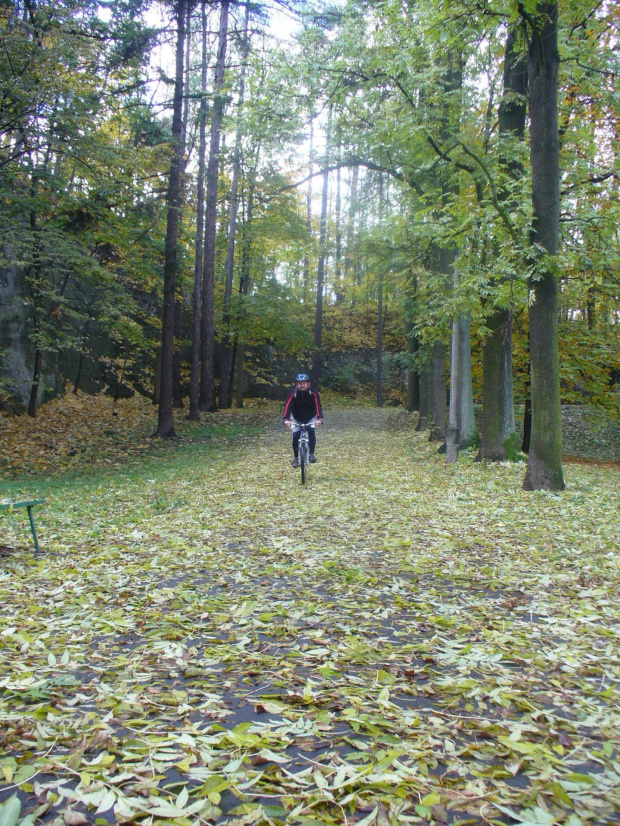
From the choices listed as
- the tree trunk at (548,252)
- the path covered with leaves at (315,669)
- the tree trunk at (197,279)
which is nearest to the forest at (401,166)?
the tree trunk at (548,252)

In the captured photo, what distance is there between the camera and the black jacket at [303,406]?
1038 centimetres

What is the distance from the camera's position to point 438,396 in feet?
53.0

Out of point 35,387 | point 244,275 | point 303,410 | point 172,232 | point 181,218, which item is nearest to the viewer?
point 303,410

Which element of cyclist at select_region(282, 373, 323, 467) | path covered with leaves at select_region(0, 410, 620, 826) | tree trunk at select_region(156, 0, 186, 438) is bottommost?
path covered with leaves at select_region(0, 410, 620, 826)

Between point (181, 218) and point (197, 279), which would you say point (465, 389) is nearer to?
point (181, 218)

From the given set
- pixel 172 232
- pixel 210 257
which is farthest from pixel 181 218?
pixel 210 257

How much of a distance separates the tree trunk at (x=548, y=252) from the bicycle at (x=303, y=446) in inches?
149

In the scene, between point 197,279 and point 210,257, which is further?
point 197,279

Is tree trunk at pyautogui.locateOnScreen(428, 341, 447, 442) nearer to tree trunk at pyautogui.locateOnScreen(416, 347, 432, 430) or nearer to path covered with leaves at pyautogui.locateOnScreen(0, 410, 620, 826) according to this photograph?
tree trunk at pyautogui.locateOnScreen(416, 347, 432, 430)

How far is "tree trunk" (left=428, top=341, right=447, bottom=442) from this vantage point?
1591cm

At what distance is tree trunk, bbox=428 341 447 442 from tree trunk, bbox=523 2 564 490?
6.91 m

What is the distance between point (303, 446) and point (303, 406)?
2.68 ft

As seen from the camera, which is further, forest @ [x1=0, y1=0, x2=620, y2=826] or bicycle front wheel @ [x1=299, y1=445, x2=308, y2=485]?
bicycle front wheel @ [x1=299, y1=445, x2=308, y2=485]

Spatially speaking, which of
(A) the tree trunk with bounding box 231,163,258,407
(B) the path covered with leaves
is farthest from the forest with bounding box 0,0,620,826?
(A) the tree trunk with bounding box 231,163,258,407
